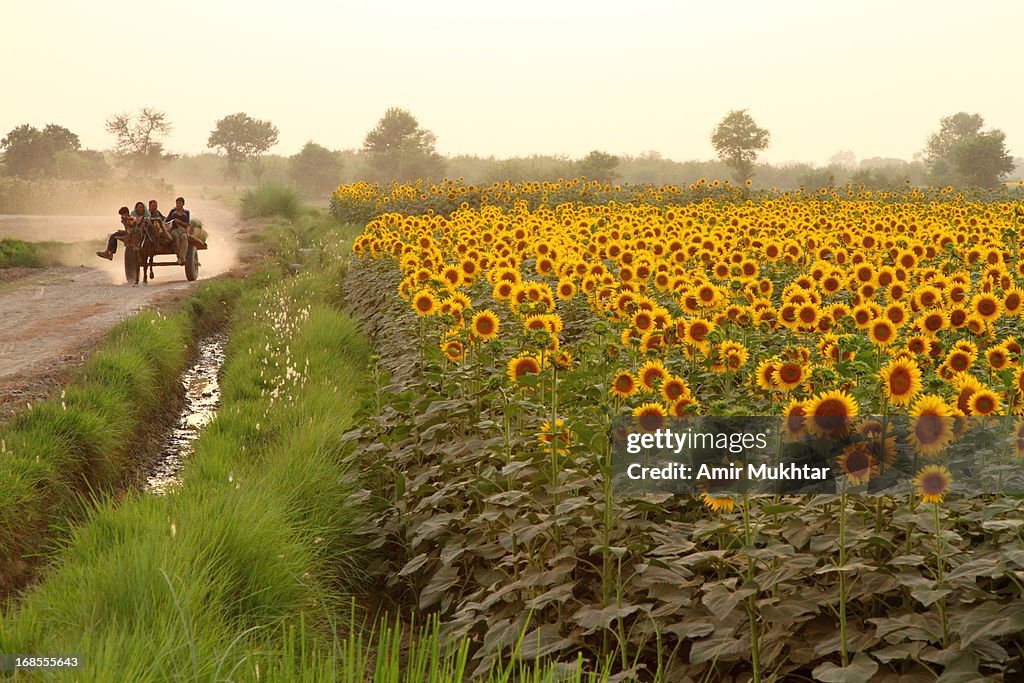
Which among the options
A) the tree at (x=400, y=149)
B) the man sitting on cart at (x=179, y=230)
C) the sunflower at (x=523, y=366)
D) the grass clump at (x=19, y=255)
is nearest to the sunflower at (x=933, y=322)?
the sunflower at (x=523, y=366)

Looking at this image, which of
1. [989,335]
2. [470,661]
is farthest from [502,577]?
[989,335]

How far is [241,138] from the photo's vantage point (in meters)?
77.4

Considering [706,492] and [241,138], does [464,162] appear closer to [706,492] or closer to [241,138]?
[241,138]

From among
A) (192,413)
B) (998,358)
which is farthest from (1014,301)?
(192,413)

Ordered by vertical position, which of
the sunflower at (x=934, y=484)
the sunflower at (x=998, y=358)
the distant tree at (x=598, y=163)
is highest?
the distant tree at (x=598, y=163)

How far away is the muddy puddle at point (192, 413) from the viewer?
7930 millimetres

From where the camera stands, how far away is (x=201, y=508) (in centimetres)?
525

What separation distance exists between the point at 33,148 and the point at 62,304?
4862 centimetres

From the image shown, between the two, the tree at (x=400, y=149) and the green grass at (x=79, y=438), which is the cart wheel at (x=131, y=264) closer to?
the green grass at (x=79, y=438)

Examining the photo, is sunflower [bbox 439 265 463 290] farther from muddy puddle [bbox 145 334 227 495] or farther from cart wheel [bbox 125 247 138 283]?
cart wheel [bbox 125 247 138 283]

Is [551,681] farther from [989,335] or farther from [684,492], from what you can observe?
[989,335]

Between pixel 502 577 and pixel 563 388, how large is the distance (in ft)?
3.27

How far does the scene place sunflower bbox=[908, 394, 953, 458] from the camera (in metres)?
3.30

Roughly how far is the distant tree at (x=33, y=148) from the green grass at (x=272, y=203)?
29770mm
